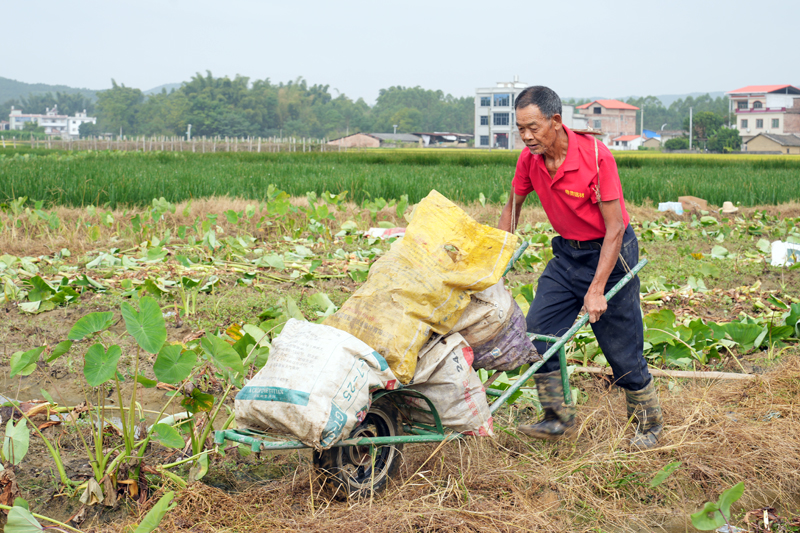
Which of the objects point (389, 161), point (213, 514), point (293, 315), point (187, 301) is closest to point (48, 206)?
point (187, 301)

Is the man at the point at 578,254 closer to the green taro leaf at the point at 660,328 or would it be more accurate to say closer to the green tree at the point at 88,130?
the green taro leaf at the point at 660,328

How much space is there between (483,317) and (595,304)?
51 cm

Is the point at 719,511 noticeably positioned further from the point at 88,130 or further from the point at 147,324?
the point at 88,130

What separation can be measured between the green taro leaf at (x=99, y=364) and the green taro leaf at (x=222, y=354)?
303 millimetres

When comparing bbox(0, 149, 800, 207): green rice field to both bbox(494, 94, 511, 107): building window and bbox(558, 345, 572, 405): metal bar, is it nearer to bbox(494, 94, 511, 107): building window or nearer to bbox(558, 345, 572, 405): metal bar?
bbox(558, 345, 572, 405): metal bar

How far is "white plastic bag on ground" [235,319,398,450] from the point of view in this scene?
204 cm

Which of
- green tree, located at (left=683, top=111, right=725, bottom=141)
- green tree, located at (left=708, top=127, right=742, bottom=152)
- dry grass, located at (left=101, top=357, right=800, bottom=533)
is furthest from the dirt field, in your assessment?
green tree, located at (left=683, top=111, right=725, bottom=141)

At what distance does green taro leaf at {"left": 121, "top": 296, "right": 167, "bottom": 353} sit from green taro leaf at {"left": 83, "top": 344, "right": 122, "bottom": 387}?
0.09 m

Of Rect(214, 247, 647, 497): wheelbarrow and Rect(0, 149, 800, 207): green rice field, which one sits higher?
Rect(0, 149, 800, 207): green rice field

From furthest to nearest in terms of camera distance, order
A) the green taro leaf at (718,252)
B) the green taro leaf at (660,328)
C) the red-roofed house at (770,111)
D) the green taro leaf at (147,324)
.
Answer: the red-roofed house at (770,111) < the green taro leaf at (718,252) < the green taro leaf at (660,328) < the green taro leaf at (147,324)

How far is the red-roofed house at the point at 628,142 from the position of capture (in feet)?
273

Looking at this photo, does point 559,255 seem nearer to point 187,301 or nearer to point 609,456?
point 609,456

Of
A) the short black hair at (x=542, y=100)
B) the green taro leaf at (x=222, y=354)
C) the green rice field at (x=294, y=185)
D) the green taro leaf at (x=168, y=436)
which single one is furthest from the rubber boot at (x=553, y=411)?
the green rice field at (x=294, y=185)

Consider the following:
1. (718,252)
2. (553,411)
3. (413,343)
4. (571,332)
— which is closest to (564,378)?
(553,411)
